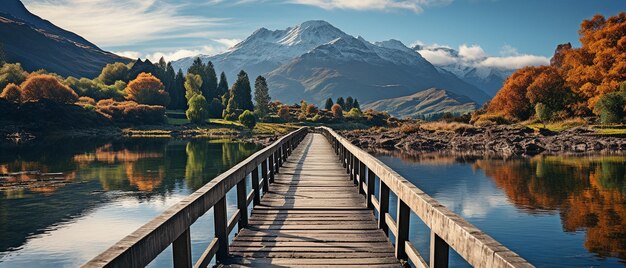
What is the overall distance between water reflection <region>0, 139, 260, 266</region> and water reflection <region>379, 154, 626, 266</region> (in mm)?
13156

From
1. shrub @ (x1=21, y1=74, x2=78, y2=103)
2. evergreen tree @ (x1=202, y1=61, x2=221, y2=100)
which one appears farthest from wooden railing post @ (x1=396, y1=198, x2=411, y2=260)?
evergreen tree @ (x1=202, y1=61, x2=221, y2=100)

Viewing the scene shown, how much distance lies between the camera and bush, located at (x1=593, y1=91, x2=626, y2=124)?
2421 inches

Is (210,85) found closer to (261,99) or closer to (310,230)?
(261,99)

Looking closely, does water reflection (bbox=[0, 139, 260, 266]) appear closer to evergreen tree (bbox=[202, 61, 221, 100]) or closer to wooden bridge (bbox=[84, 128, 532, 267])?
wooden bridge (bbox=[84, 128, 532, 267])

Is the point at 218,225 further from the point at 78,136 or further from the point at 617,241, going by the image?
the point at 78,136

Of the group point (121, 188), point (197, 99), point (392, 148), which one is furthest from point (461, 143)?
point (197, 99)

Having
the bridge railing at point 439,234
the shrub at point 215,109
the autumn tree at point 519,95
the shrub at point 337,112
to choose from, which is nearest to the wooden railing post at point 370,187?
the bridge railing at point 439,234

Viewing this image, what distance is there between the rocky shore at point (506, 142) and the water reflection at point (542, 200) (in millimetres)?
8106

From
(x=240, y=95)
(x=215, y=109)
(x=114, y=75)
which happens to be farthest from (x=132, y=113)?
(x=114, y=75)

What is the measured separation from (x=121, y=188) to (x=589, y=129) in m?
57.2

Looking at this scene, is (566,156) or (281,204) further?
(566,156)

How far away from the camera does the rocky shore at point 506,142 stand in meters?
55.2

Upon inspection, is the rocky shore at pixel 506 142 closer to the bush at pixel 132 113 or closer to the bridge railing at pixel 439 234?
the bridge railing at pixel 439 234

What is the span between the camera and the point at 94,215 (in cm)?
2409
